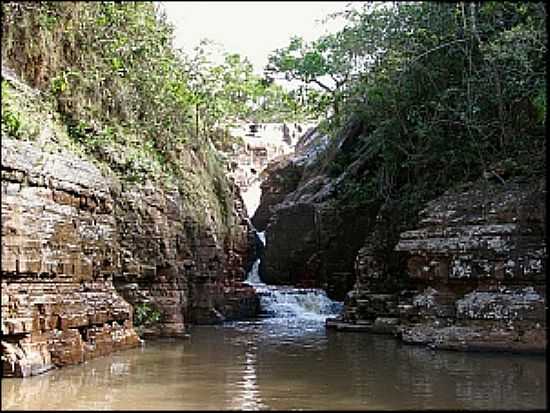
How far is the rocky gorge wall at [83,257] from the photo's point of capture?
400 inches

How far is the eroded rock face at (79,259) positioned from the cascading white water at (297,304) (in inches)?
178

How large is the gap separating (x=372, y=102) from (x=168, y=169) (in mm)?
5909

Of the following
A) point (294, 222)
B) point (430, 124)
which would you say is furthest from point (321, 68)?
point (430, 124)

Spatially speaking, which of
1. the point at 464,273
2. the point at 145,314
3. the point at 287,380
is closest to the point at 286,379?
the point at 287,380

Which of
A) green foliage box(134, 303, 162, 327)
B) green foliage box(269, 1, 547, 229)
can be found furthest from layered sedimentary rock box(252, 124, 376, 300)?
green foliage box(134, 303, 162, 327)

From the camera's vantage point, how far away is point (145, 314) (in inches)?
597

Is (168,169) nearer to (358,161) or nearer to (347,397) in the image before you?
(358,161)

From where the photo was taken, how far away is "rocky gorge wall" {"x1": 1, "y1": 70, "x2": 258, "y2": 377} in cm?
1017

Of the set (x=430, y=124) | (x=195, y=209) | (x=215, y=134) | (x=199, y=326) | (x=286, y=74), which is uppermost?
(x=286, y=74)

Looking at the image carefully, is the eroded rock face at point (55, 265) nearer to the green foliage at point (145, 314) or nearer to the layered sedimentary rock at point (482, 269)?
the green foliage at point (145, 314)

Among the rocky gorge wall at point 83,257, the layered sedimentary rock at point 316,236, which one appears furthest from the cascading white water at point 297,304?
the rocky gorge wall at point 83,257

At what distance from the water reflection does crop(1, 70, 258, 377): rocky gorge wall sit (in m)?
0.58

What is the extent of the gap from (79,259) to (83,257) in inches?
7.5

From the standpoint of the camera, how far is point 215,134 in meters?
29.1
